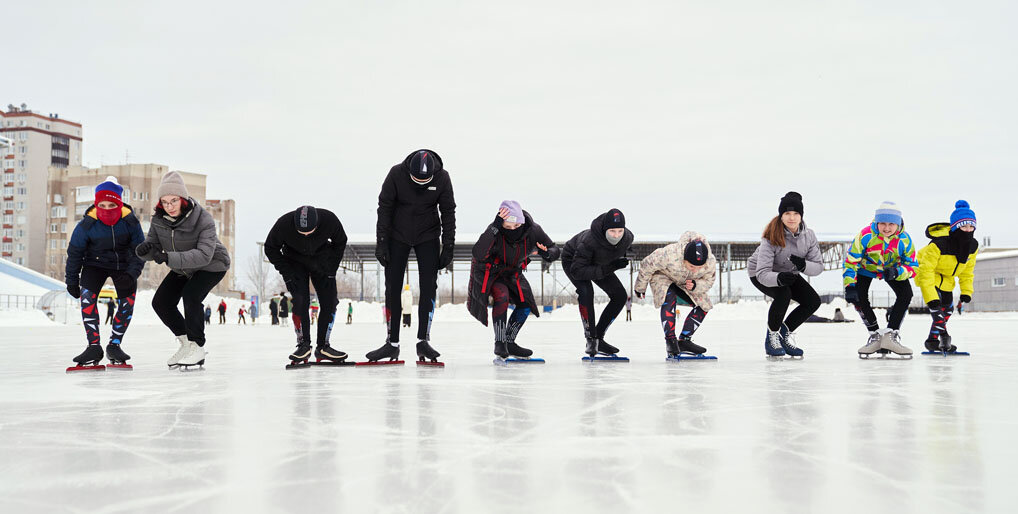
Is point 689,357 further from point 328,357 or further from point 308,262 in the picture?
point 308,262

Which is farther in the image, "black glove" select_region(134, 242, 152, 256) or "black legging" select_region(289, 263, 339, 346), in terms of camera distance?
"black legging" select_region(289, 263, 339, 346)

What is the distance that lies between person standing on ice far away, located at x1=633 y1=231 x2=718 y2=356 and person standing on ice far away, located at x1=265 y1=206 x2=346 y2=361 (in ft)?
Result: 8.24

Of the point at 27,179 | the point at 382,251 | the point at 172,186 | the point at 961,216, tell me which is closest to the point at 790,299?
the point at 961,216

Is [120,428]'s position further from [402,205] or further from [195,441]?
[402,205]

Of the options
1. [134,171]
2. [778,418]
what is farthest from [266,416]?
[134,171]

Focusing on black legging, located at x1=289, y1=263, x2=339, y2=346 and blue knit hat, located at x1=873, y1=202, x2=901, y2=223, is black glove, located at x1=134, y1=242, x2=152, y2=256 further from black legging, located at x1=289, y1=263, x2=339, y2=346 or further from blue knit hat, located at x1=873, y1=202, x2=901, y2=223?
blue knit hat, located at x1=873, y1=202, x2=901, y2=223

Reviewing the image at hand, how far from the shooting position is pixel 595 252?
242 inches

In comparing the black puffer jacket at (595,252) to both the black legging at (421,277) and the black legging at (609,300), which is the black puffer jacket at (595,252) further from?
the black legging at (421,277)

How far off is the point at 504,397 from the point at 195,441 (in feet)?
5.01

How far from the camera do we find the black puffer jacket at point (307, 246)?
553 cm

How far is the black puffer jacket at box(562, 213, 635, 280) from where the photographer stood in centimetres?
611

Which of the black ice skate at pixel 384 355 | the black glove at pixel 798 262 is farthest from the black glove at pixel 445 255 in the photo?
the black glove at pixel 798 262

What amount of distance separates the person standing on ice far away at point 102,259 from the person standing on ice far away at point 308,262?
0.95m

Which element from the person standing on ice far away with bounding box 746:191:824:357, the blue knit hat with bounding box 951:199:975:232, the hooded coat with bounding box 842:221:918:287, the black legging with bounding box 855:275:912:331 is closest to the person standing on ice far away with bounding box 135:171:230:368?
the person standing on ice far away with bounding box 746:191:824:357
